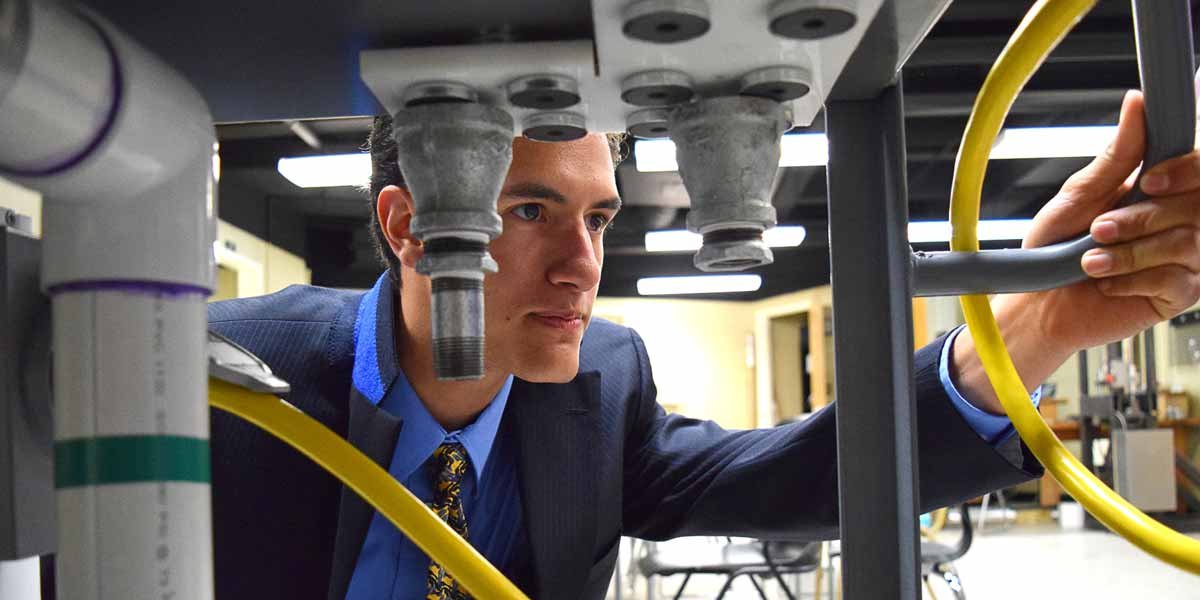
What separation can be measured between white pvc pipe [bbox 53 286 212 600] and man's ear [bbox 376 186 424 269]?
0.64m

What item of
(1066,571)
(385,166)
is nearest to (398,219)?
(385,166)

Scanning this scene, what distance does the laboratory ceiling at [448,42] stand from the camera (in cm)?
39

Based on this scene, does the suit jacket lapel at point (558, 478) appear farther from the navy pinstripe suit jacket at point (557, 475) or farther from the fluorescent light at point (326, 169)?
the fluorescent light at point (326, 169)

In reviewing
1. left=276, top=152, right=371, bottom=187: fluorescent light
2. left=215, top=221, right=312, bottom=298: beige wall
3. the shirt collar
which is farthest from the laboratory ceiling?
the shirt collar

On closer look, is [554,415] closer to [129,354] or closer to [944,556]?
[129,354]

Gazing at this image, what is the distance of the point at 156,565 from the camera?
320 millimetres

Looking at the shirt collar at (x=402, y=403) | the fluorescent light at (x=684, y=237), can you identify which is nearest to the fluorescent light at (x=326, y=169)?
→ the fluorescent light at (x=684, y=237)

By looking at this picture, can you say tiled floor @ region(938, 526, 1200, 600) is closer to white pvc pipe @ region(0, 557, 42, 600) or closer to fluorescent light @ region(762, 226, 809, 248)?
fluorescent light @ region(762, 226, 809, 248)

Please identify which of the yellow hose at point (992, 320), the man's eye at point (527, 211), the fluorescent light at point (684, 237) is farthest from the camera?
the fluorescent light at point (684, 237)

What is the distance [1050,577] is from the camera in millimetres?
5281

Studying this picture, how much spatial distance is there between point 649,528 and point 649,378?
0.76 feet

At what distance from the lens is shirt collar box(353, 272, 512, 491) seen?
43.2 inches

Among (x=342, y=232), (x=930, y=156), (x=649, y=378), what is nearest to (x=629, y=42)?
(x=649, y=378)

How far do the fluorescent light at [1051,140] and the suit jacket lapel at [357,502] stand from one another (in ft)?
15.1
